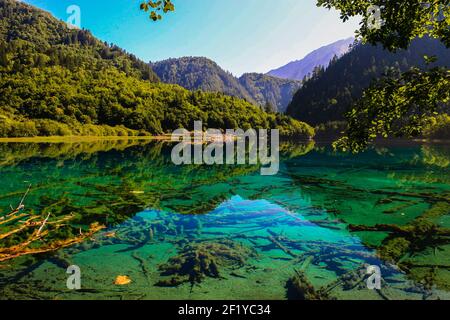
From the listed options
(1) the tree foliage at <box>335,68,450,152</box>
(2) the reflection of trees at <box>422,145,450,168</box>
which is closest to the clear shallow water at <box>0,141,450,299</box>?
(1) the tree foliage at <box>335,68,450,152</box>

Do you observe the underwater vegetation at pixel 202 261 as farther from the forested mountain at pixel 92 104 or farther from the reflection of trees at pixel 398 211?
the forested mountain at pixel 92 104

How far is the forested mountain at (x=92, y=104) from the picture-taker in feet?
370

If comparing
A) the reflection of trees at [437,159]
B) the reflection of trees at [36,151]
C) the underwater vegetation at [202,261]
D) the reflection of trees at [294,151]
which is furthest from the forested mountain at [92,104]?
the reflection of trees at [437,159]

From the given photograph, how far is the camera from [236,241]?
11492 mm

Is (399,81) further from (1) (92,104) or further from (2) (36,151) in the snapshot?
(1) (92,104)

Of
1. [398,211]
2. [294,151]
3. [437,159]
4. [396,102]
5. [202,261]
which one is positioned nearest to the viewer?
[396,102]

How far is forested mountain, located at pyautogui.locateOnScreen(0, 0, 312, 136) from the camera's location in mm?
112812

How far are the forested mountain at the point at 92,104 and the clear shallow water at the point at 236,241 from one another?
3116 inches

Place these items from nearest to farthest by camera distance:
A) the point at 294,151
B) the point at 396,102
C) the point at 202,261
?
the point at 396,102 → the point at 202,261 → the point at 294,151

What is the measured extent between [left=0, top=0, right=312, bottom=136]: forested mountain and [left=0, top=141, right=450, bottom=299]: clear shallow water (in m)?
79.1

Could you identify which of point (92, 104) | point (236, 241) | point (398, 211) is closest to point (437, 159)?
point (398, 211)

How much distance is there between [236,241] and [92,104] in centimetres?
13970

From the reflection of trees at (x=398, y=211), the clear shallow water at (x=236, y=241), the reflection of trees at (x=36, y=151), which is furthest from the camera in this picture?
the reflection of trees at (x=36, y=151)
